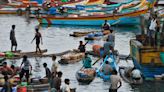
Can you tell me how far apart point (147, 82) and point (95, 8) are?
A: 33.6 meters

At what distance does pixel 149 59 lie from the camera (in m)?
29.8

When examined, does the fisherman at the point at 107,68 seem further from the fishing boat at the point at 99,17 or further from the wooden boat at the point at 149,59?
the fishing boat at the point at 99,17

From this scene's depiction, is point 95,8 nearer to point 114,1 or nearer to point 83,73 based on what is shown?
point 114,1

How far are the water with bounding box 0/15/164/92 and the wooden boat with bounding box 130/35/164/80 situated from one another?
23.6 inches

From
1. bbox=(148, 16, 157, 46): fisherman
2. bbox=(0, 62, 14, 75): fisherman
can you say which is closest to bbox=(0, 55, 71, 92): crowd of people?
bbox=(0, 62, 14, 75): fisherman

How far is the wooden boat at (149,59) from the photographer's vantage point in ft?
97.3

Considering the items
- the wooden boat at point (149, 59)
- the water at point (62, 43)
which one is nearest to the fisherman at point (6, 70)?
the water at point (62, 43)

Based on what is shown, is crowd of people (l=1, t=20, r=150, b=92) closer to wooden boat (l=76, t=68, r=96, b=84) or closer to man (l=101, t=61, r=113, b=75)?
man (l=101, t=61, r=113, b=75)

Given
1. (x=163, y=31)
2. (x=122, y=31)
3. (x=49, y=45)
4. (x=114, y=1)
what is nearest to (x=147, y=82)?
(x=163, y=31)

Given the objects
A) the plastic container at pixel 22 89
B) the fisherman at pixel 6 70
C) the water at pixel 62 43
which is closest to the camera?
the plastic container at pixel 22 89

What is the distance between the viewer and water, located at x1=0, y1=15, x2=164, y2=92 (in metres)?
29.6

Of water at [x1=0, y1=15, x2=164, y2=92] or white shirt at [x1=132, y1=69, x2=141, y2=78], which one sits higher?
white shirt at [x1=132, y1=69, x2=141, y2=78]

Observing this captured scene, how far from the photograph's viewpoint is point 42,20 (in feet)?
198

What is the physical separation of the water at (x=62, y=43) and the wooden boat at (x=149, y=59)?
0.60 meters
